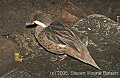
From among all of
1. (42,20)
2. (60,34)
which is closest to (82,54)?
(60,34)

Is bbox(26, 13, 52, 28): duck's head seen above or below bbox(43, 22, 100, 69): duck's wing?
above

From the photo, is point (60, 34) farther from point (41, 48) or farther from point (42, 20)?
point (41, 48)

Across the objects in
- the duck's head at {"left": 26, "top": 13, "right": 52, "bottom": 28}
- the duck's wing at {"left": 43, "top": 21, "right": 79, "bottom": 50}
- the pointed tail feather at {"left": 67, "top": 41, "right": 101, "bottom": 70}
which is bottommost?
the pointed tail feather at {"left": 67, "top": 41, "right": 101, "bottom": 70}

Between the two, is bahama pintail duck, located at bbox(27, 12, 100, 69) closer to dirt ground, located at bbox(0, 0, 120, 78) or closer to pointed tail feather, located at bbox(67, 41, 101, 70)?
pointed tail feather, located at bbox(67, 41, 101, 70)

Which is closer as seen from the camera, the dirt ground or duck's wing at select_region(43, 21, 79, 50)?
duck's wing at select_region(43, 21, 79, 50)

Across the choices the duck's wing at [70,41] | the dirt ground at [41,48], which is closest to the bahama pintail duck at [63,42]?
the duck's wing at [70,41]

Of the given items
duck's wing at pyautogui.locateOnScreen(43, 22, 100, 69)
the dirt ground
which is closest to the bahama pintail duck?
duck's wing at pyautogui.locateOnScreen(43, 22, 100, 69)
